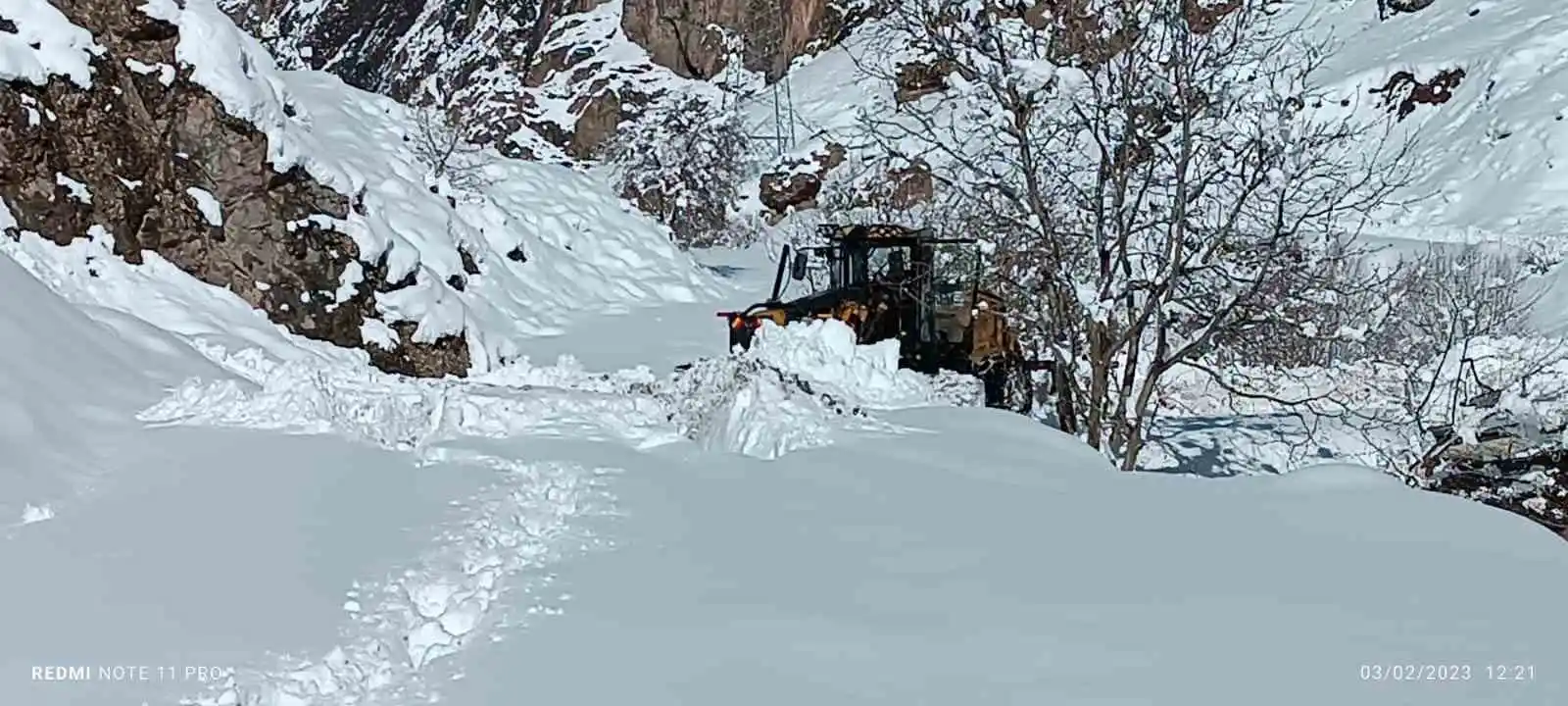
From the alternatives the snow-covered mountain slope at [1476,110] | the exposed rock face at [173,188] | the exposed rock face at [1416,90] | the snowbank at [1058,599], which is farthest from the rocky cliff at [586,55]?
the snowbank at [1058,599]

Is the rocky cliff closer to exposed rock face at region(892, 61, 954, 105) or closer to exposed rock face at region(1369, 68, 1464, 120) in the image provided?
exposed rock face at region(1369, 68, 1464, 120)

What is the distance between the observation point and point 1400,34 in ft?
135

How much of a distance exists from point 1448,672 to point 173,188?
1413 centimetres

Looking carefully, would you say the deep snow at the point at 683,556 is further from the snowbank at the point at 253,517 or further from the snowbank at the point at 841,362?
the snowbank at the point at 841,362

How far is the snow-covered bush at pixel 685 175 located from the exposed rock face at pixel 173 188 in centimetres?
2305

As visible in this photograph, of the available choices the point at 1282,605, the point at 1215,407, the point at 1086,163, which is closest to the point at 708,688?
the point at 1282,605

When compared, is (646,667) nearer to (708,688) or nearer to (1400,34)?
(708,688)

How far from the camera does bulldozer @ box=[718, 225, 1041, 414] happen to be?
13625 millimetres

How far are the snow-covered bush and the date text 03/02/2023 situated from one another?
1366 inches

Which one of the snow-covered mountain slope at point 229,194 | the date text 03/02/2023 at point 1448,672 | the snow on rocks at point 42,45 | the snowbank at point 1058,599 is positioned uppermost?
the snow on rocks at point 42,45

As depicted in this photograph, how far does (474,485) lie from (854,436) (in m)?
2.47

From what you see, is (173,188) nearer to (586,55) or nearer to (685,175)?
(685,175)

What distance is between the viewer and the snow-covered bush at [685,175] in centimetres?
3906

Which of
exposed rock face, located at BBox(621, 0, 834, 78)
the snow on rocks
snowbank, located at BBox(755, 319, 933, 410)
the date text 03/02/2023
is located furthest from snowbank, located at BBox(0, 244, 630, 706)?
exposed rock face, located at BBox(621, 0, 834, 78)
